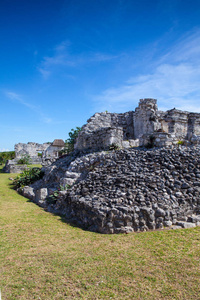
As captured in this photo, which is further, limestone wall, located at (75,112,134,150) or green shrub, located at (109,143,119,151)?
limestone wall, located at (75,112,134,150)

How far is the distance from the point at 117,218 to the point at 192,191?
8.75 feet

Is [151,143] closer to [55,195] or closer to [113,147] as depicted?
[113,147]

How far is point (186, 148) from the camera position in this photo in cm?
809

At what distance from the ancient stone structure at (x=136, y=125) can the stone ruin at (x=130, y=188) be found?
0.12 metres

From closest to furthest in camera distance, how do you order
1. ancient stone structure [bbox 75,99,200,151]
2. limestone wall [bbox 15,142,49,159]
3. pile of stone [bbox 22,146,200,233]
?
pile of stone [bbox 22,146,200,233] < ancient stone structure [bbox 75,99,200,151] < limestone wall [bbox 15,142,49,159]

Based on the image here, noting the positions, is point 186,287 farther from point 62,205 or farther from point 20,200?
point 20,200

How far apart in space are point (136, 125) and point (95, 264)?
12.7 metres

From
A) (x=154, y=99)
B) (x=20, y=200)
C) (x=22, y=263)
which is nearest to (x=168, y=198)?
(x=22, y=263)

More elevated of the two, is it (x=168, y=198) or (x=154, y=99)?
(x=154, y=99)

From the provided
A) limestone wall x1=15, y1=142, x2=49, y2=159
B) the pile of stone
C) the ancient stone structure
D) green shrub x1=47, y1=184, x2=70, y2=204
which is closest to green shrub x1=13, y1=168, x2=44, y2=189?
the ancient stone structure

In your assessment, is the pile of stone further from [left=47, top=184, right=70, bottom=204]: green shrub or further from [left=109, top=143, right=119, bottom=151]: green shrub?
[left=109, top=143, right=119, bottom=151]: green shrub

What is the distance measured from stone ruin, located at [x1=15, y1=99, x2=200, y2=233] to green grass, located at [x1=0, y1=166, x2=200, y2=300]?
40 centimetres

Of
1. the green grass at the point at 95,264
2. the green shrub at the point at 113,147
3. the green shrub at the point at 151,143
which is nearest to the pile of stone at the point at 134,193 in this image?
the green grass at the point at 95,264

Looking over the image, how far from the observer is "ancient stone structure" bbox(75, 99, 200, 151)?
425 inches
